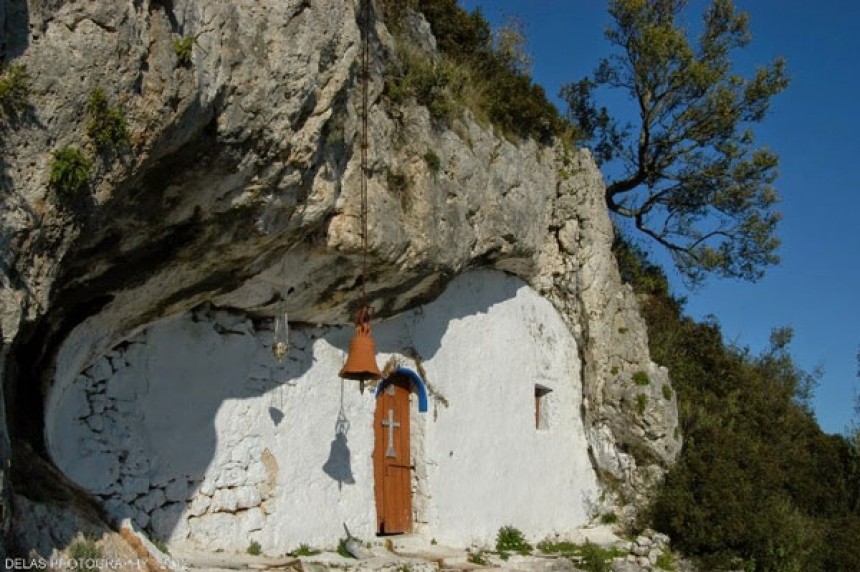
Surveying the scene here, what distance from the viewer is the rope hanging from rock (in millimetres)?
9148

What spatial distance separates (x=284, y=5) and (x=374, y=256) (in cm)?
279

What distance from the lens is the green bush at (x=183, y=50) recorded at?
6.66 meters

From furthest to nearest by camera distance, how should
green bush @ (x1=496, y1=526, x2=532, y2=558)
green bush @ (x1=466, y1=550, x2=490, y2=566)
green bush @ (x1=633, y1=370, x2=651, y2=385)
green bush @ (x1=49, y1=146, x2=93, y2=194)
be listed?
green bush @ (x1=633, y1=370, x2=651, y2=385)
green bush @ (x1=496, y1=526, x2=532, y2=558)
green bush @ (x1=466, y1=550, x2=490, y2=566)
green bush @ (x1=49, y1=146, x2=93, y2=194)

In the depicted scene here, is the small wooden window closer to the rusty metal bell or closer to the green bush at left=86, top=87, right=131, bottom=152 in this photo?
the rusty metal bell

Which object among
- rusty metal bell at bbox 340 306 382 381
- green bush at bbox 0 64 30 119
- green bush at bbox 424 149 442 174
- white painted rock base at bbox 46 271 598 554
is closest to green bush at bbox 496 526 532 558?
white painted rock base at bbox 46 271 598 554

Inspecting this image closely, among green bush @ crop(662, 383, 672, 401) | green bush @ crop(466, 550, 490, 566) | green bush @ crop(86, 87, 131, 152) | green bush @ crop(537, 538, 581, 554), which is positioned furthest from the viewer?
green bush @ crop(662, 383, 672, 401)

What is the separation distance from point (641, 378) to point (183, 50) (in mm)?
9779

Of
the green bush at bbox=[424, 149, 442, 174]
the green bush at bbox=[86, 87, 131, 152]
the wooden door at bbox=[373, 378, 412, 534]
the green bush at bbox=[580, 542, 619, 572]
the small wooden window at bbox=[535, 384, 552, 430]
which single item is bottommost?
the green bush at bbox=[580, 542, 619, 572]

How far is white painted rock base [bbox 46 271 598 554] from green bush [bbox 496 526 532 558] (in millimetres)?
131

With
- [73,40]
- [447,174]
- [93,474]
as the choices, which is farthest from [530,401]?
[73,40]

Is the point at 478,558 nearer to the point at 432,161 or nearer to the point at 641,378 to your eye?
the point at 432,161

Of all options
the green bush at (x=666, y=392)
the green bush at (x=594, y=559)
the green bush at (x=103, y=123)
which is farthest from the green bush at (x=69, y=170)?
the green bush at (x=666, y=392)

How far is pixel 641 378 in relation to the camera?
14.6 metres

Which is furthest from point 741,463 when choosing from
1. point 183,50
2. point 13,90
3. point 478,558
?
point 13,90
